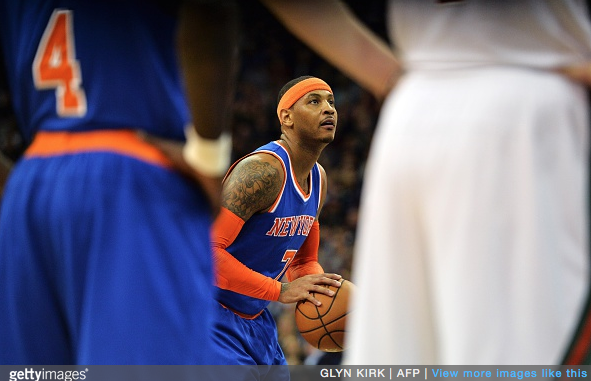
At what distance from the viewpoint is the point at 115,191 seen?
216 centimetres

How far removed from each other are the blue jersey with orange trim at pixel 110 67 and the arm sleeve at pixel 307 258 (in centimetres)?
209

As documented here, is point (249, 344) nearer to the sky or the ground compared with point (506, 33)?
nearer to the ground

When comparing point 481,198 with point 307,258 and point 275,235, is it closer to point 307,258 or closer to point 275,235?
point 275,235

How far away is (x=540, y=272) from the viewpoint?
6.38ft

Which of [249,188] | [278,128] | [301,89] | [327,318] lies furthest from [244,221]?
[278,128]

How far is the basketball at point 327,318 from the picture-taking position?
394 cm

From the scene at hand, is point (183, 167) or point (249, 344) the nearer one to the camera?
point (183, 167)

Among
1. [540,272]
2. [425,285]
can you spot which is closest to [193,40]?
[425,285]

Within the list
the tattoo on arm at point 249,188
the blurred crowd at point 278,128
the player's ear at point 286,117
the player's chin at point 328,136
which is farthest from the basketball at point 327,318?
the blurred crowd at point 278,128

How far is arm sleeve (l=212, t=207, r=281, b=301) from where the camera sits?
3.86m

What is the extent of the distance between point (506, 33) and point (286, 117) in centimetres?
215

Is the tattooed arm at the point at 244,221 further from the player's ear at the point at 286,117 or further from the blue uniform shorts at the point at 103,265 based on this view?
the blue uniform shorts at the point at 103,265

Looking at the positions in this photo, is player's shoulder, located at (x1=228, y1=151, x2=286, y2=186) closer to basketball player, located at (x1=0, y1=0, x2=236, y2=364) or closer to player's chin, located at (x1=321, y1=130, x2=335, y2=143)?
player's chin, located at (x1=321, y1=130, x2=335, y2=143)

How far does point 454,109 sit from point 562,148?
250mm
